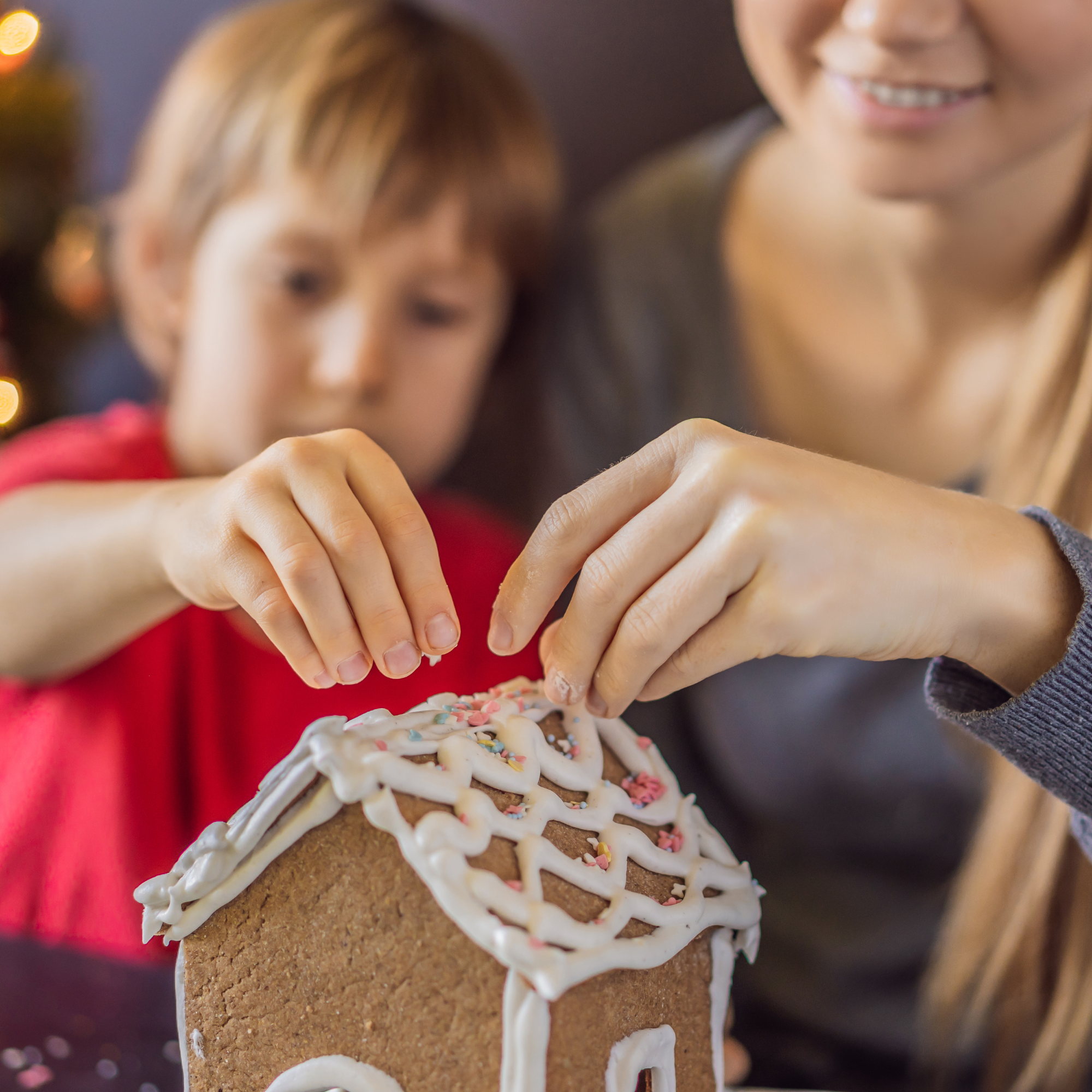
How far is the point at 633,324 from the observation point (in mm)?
1019

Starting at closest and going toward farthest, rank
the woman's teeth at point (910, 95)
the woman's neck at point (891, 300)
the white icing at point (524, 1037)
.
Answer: the white icing at point (524, 1037), the woman's teeth at point (910, 95), the woman's neck at point (891, 300)

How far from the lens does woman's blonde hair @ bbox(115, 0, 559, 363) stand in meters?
0.95

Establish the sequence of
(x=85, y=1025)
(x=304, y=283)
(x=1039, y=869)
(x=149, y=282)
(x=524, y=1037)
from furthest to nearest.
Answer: (x=149, y=282) < (x=304, y=283) < (x=1039, y=869) < (x=85, y=1025) < (x=524, y=1037)

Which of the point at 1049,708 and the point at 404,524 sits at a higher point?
the point at 404,524

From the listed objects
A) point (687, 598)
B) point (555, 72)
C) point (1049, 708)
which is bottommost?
point (1049, 708)

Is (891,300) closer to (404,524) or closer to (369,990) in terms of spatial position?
(404,524)

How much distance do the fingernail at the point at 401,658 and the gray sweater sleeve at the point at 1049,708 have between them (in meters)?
0.27

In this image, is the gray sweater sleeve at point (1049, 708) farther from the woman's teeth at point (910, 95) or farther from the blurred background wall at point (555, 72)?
the blurred background wall at point (555, 72)

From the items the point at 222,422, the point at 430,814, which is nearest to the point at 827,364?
the point at 222,422

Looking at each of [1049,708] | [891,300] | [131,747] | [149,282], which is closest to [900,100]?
[891,300]

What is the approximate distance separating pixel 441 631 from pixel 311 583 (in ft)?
0.19

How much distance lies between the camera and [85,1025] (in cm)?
63

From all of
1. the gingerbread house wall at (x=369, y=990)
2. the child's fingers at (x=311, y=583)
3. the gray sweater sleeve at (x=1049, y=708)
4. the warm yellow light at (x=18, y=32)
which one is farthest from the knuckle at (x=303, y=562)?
the warm yellow light at (x=18, y=32)

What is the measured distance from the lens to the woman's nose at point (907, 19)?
584 mm
